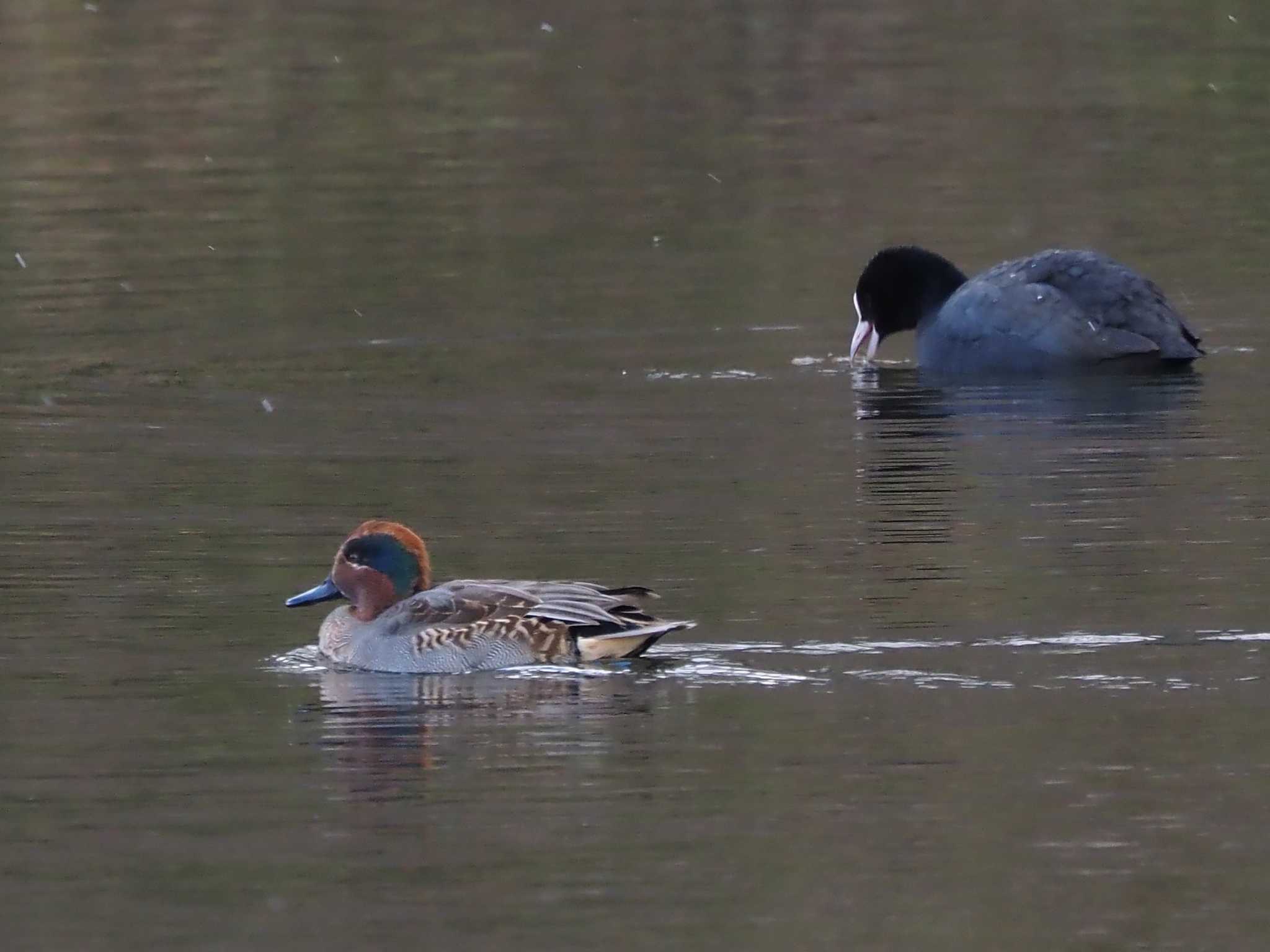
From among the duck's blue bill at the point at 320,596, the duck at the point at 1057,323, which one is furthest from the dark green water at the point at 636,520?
the duck at the point at 1057,323

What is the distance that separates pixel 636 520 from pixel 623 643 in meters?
2.27

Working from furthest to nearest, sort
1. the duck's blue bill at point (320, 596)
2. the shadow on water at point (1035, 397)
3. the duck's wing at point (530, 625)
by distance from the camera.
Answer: the shadow on water at point (1035, 397), the duck's blue bill at point (320, 596), the duck's wing at point (530, 625)

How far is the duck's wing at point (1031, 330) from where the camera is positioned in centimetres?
1576

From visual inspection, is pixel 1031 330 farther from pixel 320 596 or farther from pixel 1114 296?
pixel 320 596

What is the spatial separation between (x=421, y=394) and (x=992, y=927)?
8.50 m

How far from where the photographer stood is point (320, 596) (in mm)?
10539

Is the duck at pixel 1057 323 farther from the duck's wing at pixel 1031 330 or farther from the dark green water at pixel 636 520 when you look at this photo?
the dark green water at pixel 636 520

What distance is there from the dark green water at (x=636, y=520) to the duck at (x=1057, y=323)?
0.41m

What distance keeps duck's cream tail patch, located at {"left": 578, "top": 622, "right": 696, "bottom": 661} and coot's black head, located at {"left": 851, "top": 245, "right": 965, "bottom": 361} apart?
267 inches

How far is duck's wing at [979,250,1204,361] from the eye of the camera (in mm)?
15695

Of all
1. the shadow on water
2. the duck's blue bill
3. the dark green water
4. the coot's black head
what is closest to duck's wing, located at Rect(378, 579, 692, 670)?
the dark green water

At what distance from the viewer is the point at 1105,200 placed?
2100cm

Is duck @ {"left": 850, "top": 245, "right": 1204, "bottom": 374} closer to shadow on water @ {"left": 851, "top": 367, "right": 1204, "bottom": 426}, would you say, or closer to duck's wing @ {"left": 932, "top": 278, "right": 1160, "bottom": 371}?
duck's wing @ {"left": 932, "top": 278, "right": 1160, "bottom": 371}

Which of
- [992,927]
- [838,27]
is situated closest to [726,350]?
[992,927]
